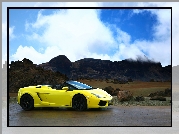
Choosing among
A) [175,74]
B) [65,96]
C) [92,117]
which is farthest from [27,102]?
[175,74]

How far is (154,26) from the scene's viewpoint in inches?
307

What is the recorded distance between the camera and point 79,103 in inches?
303

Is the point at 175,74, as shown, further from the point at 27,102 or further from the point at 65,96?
the point at 27,102

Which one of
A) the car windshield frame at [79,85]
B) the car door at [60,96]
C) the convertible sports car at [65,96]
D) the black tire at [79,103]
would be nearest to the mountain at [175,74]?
the convertible sports car at [65,96]

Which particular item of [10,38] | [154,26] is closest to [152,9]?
[154,26]

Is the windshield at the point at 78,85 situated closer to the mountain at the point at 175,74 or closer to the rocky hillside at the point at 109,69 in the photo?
the rocky hillside at the point at 109,69

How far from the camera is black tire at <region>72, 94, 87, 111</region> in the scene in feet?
25.2

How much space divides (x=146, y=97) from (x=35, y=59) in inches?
93.2

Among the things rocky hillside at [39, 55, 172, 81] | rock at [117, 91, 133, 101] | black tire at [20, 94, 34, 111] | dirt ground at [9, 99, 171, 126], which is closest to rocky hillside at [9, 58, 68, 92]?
rocky hillside at [39, 55, 172, 81]

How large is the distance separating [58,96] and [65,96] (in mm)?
144

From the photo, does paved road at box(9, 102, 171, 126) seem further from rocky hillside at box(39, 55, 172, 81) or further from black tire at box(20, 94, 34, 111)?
rocky hillside at box(39, 55, 172, 81)

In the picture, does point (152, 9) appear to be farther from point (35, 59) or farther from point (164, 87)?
point (35, 59)

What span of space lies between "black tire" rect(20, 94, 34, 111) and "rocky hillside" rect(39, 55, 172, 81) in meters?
0.73

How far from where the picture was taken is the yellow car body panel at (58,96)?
7.68 meters
